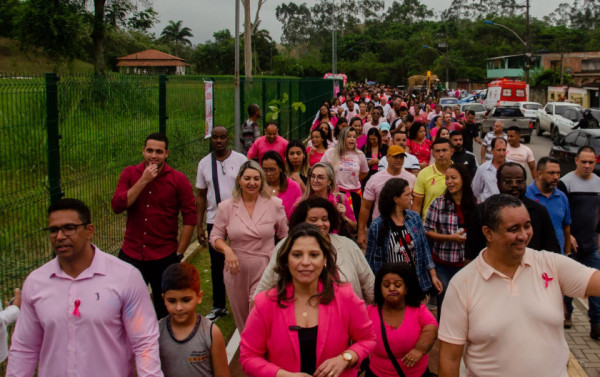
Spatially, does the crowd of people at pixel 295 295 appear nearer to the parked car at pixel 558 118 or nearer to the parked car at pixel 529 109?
the parked car at pixel 558 118

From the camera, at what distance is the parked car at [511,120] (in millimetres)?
28531

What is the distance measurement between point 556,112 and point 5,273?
29.9 metres

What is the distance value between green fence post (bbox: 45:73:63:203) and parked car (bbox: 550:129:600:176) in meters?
11.6

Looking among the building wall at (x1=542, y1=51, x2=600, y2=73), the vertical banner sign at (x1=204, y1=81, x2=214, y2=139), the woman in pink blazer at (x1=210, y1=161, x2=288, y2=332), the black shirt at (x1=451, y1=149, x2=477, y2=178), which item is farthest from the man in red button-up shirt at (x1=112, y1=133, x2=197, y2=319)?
the building wall at (x1=542, y1=51, x2=600, y2=73)

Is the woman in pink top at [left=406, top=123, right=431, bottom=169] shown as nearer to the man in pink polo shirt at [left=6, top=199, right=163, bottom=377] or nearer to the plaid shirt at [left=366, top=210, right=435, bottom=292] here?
the plaid shirt at [left=366, top=210, right=435, bottom=292]

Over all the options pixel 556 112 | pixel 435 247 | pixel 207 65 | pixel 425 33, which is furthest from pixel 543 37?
pixel 435 247

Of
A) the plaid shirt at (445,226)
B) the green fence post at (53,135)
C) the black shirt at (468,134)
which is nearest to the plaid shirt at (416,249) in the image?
the plaid shirt at (445,226)

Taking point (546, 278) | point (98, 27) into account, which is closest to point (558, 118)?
point (98, 27)

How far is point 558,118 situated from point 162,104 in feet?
83.7

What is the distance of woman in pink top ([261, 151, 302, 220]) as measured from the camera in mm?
6445

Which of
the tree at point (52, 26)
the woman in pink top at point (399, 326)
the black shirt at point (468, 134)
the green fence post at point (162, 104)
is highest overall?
the tree at point (52, 26)

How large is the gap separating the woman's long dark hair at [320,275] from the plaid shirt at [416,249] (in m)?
1.84

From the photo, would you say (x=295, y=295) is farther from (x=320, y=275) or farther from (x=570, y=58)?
(x=570, y=58)

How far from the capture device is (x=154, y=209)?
5402 millimetres
